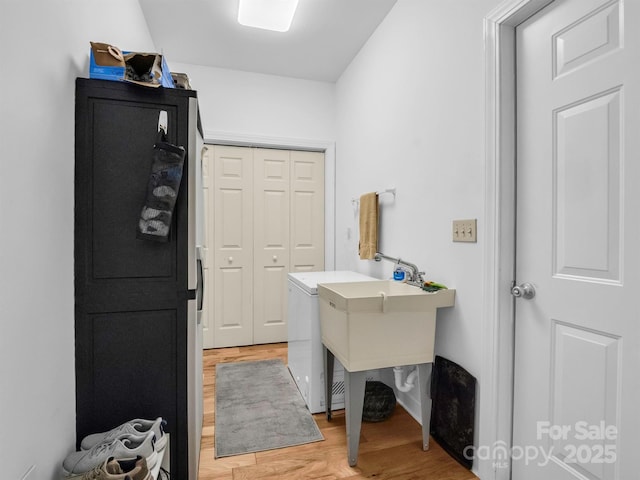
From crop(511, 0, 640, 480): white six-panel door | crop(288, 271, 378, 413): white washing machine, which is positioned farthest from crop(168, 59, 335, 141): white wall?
crop(511, 0, 640, 480): white six-panel door

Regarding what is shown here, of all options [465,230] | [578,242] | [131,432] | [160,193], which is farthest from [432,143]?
[131,432]

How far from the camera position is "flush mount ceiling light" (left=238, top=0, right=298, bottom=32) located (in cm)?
213

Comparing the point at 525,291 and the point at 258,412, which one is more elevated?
the point at 525,291

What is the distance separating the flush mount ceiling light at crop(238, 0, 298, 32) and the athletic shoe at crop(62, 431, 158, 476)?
8.06 ft

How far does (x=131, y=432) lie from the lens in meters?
1.16

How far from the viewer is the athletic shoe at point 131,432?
1.16 meters

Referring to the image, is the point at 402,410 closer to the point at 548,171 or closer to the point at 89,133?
the point at 548,171

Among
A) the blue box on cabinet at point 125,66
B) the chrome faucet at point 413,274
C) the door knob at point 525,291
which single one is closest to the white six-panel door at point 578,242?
the door knob at point 525,291

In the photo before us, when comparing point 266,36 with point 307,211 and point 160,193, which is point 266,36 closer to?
point 307,211

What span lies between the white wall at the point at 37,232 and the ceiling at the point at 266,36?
1228 millimetres

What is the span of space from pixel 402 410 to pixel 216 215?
2325mm

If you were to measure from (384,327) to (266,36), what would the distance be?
7.97 ft

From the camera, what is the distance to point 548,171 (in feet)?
4.24

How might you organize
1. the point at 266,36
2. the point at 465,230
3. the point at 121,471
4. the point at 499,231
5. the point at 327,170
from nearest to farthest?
the point at 121,471, the point at 499,231, the point at 465,230, the point at 266,36, the point at 327,170
